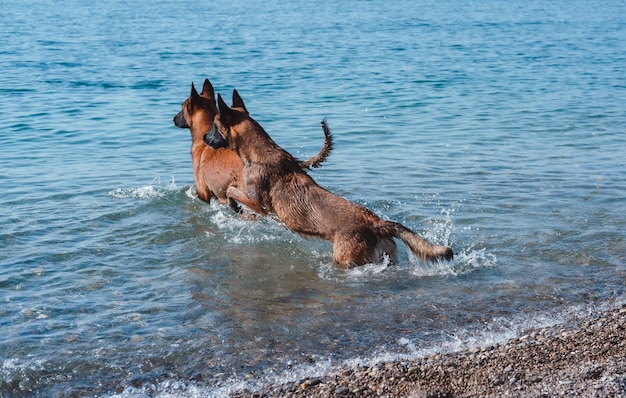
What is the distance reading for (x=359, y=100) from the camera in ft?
61.5

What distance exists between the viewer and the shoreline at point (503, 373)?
5020 mm

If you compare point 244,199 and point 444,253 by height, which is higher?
point 244,199

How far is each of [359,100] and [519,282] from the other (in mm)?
11845

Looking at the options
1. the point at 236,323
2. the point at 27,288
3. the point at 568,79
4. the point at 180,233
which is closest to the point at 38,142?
the point at 180,233

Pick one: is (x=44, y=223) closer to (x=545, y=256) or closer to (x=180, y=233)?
(x=180, y=233)

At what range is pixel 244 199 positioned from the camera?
336 inches

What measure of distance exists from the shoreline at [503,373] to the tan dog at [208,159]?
3.40 m

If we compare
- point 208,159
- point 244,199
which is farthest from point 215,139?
point 208,159

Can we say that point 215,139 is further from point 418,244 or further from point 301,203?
point 418,244

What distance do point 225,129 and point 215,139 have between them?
179 millimetres

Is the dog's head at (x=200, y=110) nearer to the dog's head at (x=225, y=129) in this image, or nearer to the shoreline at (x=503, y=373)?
the dog's head at (x=225, y=129)

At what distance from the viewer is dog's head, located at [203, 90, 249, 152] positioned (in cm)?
852

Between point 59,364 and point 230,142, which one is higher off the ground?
point 230,142

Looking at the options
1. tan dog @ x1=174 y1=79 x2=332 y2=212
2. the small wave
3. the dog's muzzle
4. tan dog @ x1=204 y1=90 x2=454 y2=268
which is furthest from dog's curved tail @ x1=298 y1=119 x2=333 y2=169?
the small wave
